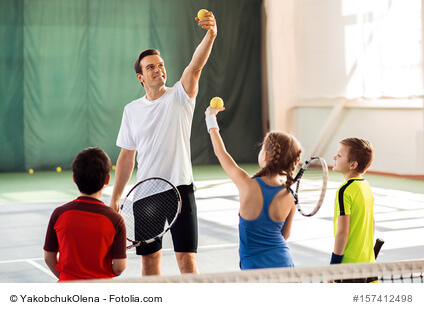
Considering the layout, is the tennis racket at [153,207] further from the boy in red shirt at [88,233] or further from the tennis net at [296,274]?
the tennis net at [296,274]

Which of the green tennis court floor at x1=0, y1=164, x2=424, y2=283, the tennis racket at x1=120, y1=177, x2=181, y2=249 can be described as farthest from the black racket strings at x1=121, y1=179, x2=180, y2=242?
the green tennis court floor at x1=0, y1=164, x2=424, y2=283

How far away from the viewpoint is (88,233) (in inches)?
103

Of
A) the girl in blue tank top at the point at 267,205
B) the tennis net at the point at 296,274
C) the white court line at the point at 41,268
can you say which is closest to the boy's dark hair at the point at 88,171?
the girl in blue tank top at the point at 267,205

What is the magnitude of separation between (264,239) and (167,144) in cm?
96

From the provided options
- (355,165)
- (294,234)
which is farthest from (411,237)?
(355,165)

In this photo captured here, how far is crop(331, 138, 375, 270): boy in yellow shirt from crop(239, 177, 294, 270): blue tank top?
1.06ft

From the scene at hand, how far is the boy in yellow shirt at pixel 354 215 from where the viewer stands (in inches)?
123

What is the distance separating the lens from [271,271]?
6.93ft

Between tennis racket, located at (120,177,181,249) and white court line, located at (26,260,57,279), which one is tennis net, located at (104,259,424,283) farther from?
white court line, located at (26,260,57,279)

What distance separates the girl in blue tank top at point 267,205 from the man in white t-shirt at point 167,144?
0.70m

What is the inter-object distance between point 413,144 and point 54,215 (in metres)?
10.1

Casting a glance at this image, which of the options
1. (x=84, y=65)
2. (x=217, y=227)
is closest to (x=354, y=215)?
(x=217, y=227)

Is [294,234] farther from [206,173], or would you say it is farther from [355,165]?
[206,173]

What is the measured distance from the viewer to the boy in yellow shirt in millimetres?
3121
